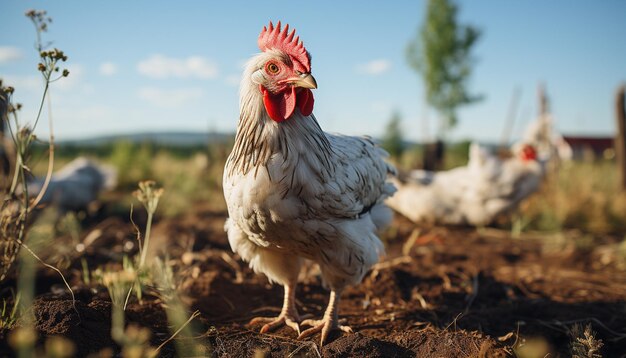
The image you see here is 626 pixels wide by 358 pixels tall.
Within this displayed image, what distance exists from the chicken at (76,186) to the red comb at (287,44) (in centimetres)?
517

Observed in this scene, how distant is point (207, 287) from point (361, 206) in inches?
57.3

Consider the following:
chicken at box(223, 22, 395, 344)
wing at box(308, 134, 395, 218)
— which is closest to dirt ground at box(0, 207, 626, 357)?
chicken at box(223, 22, 395, 344)

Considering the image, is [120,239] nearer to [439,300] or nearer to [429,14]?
[439,300]

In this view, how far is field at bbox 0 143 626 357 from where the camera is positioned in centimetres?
221

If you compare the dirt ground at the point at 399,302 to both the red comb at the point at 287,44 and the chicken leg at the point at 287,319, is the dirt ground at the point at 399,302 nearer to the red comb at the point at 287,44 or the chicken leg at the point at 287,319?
the chicken leg at the point at 287,319

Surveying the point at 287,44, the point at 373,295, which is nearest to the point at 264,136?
the point at 287,44

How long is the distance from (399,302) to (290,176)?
5.65ft

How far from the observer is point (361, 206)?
2809mm

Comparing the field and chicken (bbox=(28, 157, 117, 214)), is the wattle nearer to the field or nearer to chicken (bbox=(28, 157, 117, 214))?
the field

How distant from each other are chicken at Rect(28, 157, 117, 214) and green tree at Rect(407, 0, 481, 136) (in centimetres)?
2040

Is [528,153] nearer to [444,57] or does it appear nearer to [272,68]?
[272,68]

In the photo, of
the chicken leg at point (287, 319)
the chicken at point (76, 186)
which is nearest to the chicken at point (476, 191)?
the chicken leg at point (287, 319)

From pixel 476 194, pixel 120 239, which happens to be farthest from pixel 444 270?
pixel 120 239

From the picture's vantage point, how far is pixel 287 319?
2980 millimetres
